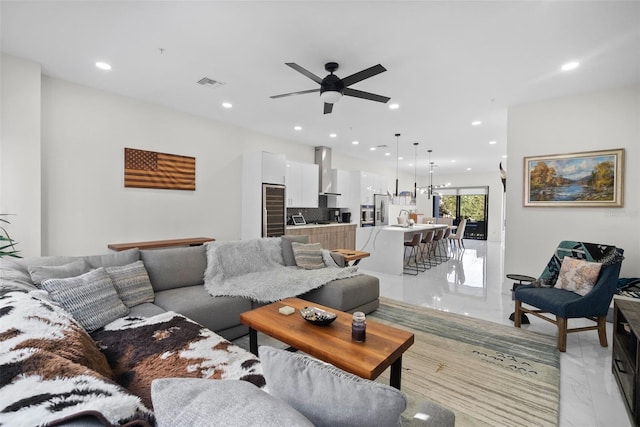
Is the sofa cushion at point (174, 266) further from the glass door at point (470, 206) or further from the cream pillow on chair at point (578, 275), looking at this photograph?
the glass door at point (470, 206)

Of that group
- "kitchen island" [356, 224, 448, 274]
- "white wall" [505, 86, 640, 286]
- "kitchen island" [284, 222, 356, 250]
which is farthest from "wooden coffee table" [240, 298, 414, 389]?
"kitchen island" [284, 222, 356, 250]

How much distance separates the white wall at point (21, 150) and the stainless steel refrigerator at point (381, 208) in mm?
7218

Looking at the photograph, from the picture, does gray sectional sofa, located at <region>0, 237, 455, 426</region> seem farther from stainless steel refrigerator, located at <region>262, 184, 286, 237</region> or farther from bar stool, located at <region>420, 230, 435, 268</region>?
bar stool, located at <region>420, 230, 435, 268</region>

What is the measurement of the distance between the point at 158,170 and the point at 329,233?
3.97 meters

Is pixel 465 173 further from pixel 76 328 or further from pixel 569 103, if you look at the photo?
pixel 76 328

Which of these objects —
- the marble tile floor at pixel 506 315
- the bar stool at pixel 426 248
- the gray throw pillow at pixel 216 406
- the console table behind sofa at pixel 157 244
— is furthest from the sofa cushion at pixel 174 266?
the bar stool at pixel 426 248

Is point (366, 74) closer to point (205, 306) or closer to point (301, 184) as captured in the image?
point (205, 306)

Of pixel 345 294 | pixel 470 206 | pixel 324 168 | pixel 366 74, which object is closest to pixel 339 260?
pixel 345 294

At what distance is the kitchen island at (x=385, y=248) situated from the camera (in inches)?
223

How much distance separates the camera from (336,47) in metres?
2.78

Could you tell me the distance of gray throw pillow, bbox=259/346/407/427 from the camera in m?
0.73

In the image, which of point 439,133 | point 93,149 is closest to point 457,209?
point 439,133

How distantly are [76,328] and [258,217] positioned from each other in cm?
401

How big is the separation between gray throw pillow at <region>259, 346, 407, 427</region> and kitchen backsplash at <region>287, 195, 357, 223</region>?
6079 mm
